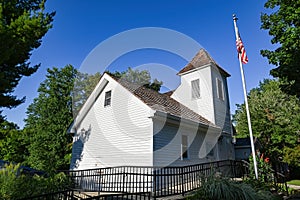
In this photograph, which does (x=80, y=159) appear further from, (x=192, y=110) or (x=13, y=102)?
(x=192, y=110)

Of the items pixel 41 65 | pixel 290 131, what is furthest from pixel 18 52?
pixel 290 131

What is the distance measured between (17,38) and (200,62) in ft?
38.1

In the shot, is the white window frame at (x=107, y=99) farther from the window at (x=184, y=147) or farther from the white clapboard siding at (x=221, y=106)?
the white clapboard siding at (x=221, y=106)

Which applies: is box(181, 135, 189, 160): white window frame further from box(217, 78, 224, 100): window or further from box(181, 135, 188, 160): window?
box(217, 78, 224, 100): window

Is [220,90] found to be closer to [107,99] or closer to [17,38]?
[107,99]

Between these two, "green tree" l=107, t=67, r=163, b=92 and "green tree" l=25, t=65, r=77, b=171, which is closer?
"green tree" l=25, t=65, r=77, b=171

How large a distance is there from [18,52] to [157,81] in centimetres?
2303

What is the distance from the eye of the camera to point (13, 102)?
39.3 ft

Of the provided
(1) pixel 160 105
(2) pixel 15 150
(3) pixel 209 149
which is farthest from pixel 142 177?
(2) pixel 15 150

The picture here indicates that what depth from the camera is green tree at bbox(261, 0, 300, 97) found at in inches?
418

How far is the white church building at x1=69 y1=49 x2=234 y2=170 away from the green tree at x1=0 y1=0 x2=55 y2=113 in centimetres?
424

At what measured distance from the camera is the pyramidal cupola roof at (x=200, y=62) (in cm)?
1519

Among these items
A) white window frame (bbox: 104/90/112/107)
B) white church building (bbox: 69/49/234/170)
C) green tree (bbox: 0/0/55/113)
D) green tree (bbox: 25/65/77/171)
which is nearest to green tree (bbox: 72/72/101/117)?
green tree (bbox: 25/65/77/171)

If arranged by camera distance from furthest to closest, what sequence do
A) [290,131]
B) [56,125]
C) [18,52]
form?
[56,125], [290,131], [18,52]
